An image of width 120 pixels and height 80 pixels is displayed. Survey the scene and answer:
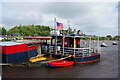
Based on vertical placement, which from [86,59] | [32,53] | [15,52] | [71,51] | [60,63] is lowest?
[60,63]

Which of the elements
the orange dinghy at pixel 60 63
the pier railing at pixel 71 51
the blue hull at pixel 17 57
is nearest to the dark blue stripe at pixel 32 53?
the blue hull at pixel 17 57

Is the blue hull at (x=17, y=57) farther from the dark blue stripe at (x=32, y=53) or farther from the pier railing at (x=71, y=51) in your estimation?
the pier railing at (x=71, y=51)

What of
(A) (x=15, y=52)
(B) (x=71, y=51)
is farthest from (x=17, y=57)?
(B) (x=71, y=51)

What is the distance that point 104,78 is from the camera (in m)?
26.2

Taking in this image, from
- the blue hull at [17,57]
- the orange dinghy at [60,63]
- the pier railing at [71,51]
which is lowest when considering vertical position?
the orange dinghy at [60,63]

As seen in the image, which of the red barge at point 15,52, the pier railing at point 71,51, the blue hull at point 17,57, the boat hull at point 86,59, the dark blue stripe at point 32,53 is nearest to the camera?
the red barge at point 15,52

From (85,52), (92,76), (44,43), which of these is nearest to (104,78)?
(92,76)

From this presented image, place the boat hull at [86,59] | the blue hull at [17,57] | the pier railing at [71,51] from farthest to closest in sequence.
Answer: the pier railing at [71,51] → the boat hull at [86,59] → the blue hull at [17,57]

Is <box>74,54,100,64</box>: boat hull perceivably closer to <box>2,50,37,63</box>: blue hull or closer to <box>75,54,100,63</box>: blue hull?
<box>75,54,100,63</box>: blue hull

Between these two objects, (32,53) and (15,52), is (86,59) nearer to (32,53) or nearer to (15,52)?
(32,53)

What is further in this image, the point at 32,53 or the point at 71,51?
the point at 71,51

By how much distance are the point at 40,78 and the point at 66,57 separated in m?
9.83

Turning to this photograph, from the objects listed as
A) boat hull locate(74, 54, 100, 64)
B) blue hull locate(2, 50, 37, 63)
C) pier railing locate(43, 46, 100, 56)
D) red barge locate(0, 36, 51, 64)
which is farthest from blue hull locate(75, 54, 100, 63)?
blue hull locate(2, 50, 37, 63)

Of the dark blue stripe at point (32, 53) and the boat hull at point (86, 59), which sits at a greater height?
the dark blue stripe at point (32, 53)
